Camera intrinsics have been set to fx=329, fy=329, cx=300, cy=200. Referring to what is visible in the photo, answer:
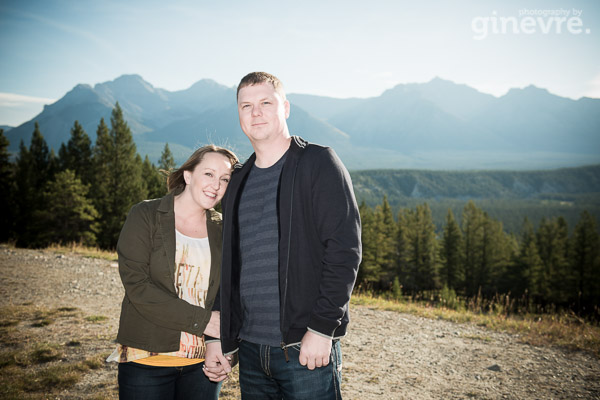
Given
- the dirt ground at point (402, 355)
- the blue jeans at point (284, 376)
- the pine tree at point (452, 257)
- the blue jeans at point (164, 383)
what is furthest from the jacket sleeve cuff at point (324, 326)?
the pine tree at point (452, 257)

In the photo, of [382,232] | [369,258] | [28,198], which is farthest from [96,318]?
[382,232]

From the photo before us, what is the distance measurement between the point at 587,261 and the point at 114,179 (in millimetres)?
60783

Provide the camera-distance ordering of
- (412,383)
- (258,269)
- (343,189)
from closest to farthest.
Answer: (343,189)
(258,269)
(412,383)

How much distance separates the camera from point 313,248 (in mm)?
1999

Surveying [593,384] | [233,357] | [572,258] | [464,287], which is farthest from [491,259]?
[233,357]

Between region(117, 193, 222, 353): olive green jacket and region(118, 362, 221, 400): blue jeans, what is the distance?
16 centimetres

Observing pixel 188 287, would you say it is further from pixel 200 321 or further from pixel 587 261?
pixel 587 261

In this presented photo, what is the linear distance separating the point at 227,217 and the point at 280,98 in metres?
0.91

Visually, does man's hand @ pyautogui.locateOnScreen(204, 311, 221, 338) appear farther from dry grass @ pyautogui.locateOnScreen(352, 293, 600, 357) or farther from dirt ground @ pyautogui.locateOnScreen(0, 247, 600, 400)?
dry grass @ pyautogui.locateOnScreen(352, 293, 600, 357)

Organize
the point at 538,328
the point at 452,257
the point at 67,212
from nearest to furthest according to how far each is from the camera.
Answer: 1. the point at 538,328
2. the point at 67,212
3. the point at 452,257

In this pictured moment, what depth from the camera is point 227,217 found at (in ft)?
7.53

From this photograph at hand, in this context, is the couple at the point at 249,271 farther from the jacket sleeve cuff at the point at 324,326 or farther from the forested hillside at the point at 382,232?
the forested hillside at the point at 382,232

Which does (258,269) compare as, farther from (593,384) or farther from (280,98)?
(593,384)

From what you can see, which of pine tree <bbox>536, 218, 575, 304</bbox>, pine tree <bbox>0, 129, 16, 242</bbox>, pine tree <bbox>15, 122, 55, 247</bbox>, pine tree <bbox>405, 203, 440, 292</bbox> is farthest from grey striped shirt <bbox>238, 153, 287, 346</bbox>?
pine tree <bbox>536, 218, 575, 304</bbox>
